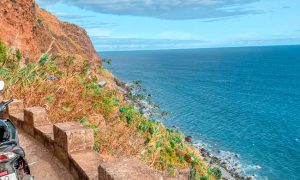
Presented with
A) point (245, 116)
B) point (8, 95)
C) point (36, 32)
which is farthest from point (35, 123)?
point (245, 116)

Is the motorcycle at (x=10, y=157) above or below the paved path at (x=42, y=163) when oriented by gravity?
above

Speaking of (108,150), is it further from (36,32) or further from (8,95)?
(36,32)

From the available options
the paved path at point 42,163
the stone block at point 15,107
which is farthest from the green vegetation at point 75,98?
the paved path at point 42,163

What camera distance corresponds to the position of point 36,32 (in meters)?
40.3

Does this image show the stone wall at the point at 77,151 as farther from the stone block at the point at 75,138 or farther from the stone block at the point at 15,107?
the stone block at the point at 15,107

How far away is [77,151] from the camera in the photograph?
228 inches

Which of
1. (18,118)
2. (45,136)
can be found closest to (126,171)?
(45,136)

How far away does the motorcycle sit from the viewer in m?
3.70

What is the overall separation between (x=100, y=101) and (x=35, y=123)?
3.52 meters

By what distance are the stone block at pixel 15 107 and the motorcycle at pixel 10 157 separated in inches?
179

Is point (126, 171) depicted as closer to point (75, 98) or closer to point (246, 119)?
point (75, 98)

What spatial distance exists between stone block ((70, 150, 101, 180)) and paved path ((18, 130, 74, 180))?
38 centimetres

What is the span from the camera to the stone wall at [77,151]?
3871 mm

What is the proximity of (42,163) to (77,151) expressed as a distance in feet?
2.97
